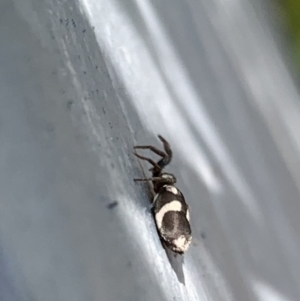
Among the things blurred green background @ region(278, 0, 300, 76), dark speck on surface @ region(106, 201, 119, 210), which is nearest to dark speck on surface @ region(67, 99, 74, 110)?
dark speck on surface @ region(106, 201, 119, 210)

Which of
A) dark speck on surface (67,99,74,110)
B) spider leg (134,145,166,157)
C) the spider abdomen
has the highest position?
dark speck on surface (67,99,74,110)

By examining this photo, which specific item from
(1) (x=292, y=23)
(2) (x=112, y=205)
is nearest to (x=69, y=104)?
(2) (x=112, y=205)

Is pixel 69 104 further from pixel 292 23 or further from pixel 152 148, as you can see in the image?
pixel 292 23

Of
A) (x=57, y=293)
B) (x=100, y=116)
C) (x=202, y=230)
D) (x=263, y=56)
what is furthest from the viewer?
(x=263, y=56)

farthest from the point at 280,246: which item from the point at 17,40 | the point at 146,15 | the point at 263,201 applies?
the point at 17,40

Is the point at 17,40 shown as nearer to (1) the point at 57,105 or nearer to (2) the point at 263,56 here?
(1) the point at 57,105

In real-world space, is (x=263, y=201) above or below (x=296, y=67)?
below

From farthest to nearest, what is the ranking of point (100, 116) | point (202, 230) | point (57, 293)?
point (202, 230)
point (100, 116)
point (57, 293)

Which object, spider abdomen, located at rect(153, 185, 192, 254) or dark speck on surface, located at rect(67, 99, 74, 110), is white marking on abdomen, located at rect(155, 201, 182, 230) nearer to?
spider abdomen, located at rect(153, 185, 192, 254)
